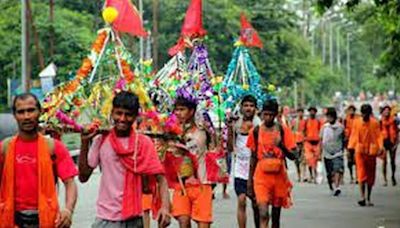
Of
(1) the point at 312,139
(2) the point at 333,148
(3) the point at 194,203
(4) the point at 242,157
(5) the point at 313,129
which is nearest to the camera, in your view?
(3) the point at 194,203

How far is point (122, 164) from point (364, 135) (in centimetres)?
1061

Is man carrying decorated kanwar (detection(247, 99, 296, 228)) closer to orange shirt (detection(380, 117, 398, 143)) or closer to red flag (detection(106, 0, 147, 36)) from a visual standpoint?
red flag (detection(106, 0, 147, 36))

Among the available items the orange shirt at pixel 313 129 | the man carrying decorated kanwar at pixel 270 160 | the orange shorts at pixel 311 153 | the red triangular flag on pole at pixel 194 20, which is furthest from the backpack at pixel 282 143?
the orange shirt at pixel 313 129

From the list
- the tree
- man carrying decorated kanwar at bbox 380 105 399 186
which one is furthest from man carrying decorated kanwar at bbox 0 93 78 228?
the tree

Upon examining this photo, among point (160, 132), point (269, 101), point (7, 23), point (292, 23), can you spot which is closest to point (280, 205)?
point (269, 101)

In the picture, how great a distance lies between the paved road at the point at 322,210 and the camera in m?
14.6

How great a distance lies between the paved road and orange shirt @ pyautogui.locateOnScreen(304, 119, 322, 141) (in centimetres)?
153

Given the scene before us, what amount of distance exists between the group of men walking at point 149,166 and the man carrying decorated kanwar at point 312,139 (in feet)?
16.3

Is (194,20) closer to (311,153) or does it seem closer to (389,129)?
(311,153)

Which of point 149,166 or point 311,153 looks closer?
point 149,166

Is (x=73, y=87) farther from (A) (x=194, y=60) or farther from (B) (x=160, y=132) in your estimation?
(A) (x=194, y=60)

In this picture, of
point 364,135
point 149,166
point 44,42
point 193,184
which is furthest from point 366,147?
point 44,42

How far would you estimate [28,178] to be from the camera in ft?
21.7

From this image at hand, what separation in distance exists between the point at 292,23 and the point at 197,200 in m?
46.3
